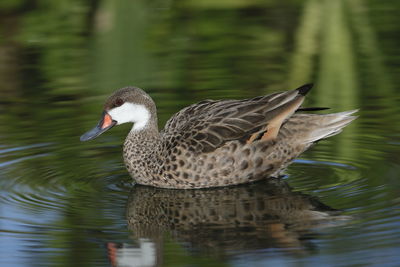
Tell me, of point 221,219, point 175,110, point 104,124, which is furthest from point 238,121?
point 175,110

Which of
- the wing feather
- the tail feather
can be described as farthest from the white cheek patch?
the tail feather

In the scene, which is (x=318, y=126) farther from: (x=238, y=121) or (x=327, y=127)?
(x=238, y=121)

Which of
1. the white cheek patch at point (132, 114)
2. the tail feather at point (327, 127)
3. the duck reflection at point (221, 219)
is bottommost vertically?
the duck reflection at point (221, 219)

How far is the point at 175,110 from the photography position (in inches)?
432

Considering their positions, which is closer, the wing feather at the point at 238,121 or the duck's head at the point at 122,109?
the wing feather at the point at 238,121

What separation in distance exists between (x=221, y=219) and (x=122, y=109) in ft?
6.58

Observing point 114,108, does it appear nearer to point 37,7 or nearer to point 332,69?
point 332,69

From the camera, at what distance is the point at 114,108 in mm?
9477

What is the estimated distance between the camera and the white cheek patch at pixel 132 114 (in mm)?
9492

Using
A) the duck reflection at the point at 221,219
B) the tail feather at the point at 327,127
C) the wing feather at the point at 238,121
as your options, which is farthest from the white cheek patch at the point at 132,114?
the tail feather at the point at 327,127

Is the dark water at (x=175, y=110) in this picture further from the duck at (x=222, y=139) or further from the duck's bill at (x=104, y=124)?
the duck's bill at (x=104, y=124)

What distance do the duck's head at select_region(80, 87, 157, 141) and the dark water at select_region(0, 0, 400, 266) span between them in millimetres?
141

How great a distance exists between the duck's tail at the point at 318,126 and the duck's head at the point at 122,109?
1.38 metres

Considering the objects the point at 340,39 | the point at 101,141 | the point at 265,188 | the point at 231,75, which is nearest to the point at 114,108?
the point at 101,141
